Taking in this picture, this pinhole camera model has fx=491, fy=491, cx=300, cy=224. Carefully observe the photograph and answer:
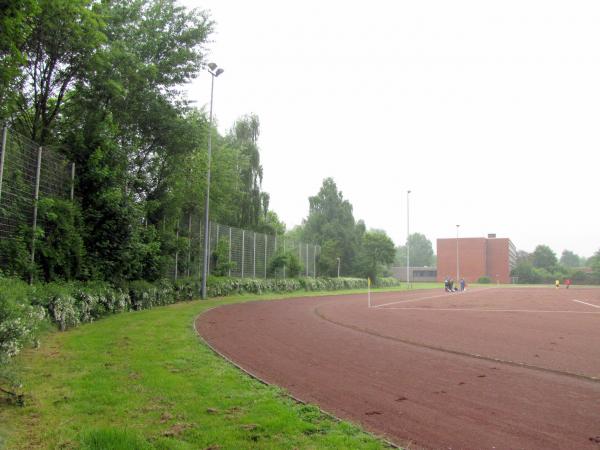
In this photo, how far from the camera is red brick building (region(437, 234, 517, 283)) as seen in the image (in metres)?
108

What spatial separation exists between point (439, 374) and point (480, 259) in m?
106

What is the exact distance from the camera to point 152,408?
5.98m

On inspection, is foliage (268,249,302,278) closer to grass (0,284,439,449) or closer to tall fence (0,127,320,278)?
tall fence (0,127,320,278)

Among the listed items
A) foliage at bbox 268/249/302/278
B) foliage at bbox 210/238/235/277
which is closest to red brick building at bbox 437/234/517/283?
foliage at bbox 268/249/302/278

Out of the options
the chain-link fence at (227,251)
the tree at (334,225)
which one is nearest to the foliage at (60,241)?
the chain-link fence at (227,251)

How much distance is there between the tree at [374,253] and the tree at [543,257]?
7873 centimetres

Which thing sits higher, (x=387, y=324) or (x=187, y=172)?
(x=187, y=172)

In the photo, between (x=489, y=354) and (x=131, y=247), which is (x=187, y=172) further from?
(x=489, y=354)

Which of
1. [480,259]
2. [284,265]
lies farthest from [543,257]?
[284,265]

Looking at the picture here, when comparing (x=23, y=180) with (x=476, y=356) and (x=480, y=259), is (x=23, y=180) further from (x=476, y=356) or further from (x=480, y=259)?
(x=480, y=259)

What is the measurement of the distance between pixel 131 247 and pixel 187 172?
25.7 ft

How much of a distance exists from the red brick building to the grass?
107m

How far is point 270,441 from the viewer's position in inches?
198

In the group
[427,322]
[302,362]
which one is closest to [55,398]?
[302,362]
